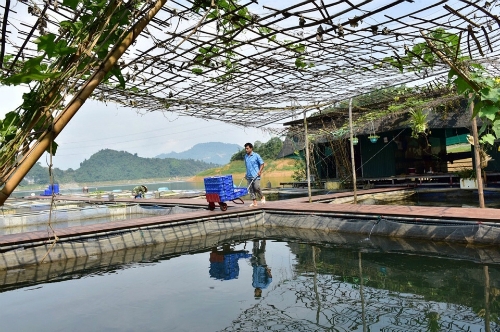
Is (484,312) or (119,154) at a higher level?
(119,154)

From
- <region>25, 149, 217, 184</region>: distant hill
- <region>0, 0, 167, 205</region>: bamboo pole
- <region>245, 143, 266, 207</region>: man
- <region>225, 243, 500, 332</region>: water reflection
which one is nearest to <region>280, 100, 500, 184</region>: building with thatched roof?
<region>245, 143, 266, 207</region>: man

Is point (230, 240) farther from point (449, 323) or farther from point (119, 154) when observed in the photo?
point (119, 154)

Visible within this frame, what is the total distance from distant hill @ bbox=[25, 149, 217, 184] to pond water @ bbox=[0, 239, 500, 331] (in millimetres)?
115008

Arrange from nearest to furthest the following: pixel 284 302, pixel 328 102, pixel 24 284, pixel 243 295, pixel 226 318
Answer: pixel 226 318 < pixel 284 302 < pixel 243 295 < pixel 24 284 < pixel 328 102

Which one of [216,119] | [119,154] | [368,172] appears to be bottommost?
[368,172]

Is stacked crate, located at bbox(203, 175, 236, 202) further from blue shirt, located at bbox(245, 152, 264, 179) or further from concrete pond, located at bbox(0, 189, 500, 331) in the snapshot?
blue shirt, located at bbox(245, 152, 264, 179)

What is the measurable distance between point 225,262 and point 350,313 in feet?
9.45

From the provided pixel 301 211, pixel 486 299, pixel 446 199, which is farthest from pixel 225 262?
pixel 446 199

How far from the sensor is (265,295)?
14.4 feet

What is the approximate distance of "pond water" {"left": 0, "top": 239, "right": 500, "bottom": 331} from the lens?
3.58 m

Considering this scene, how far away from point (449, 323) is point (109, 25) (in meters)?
3.57

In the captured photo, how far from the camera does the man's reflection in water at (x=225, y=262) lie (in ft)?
17.9

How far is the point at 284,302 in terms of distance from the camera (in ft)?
13.5

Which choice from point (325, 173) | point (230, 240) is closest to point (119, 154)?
point (325, 173)
